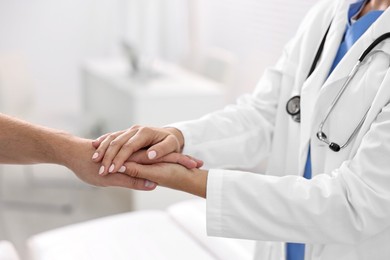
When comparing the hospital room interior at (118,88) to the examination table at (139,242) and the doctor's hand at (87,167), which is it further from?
the doctor's hand at (87,167)

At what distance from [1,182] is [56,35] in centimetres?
146

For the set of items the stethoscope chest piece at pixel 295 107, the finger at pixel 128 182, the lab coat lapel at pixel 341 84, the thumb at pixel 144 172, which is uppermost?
the lab coat lapel at pixel 341 84

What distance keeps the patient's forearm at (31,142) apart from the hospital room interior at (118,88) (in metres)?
0.29

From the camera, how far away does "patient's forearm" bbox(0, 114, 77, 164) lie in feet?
4.78

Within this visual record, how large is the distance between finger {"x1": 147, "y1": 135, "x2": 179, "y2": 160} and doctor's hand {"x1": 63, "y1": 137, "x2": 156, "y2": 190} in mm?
71

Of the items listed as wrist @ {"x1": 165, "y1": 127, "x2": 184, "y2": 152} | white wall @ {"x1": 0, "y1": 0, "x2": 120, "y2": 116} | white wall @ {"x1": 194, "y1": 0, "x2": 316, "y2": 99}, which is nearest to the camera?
wrist @ {"x1": 165, "y1": 127, "x2": 184, "y2": 152}

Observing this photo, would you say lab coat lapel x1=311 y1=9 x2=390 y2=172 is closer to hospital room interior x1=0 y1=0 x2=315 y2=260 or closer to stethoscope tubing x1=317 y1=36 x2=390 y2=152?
stethoscope tubing x1=317 y1=36 x2=390 y2=152

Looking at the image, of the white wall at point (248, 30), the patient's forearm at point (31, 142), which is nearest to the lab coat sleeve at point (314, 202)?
the patient's forearm at point (31, 142)

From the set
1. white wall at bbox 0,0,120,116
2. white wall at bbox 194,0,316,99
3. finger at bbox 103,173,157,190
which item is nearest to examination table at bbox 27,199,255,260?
finger at bbox 103,173,157,190

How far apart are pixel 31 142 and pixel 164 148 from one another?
0.36m

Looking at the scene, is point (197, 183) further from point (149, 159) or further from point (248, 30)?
point (248, 30)

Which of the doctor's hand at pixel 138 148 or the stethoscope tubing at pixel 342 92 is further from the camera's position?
the doctor's hand at pixel 138 148

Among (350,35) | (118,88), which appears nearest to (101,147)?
(350,35)

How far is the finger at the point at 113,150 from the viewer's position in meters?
1.32
